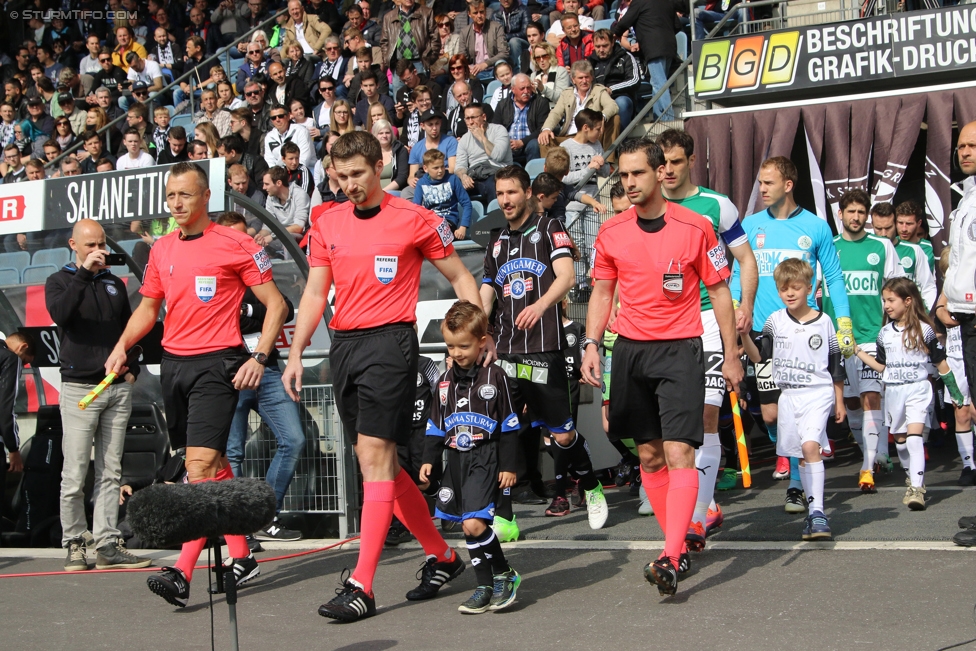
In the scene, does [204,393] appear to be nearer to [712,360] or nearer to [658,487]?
[658,487]

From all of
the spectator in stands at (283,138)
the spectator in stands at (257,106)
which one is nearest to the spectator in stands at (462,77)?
the spectator in stands at (283,138)

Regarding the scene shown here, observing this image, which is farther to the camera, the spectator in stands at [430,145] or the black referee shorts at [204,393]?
the spectator in stands at [430,145]

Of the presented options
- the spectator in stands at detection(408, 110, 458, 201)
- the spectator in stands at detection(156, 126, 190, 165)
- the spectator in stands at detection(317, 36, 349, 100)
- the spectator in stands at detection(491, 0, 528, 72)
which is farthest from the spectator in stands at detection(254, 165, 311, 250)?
the spectator in stands at detection(491, 0, 528, 72)

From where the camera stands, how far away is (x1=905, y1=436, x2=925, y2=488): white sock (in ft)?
A: 23.2

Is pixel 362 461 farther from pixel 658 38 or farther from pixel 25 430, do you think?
pixel 658 38

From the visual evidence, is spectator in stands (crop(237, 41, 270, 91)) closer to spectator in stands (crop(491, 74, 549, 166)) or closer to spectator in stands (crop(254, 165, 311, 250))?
spectator in stands (crop(254, 165, 311, 250))

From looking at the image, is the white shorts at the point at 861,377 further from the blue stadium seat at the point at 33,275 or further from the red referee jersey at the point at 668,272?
the blue stadium seat at the point at 33,275

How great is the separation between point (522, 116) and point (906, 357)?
635 cm

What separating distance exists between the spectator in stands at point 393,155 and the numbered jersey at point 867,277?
19.3 ft

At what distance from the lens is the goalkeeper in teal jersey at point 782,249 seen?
7.20 m

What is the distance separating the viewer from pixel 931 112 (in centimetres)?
1085

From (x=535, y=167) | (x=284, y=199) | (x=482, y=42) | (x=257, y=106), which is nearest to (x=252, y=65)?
(x=257, y=106)

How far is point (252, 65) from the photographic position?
59.2 ft

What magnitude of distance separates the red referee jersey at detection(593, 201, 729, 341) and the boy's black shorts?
89 centimetres
